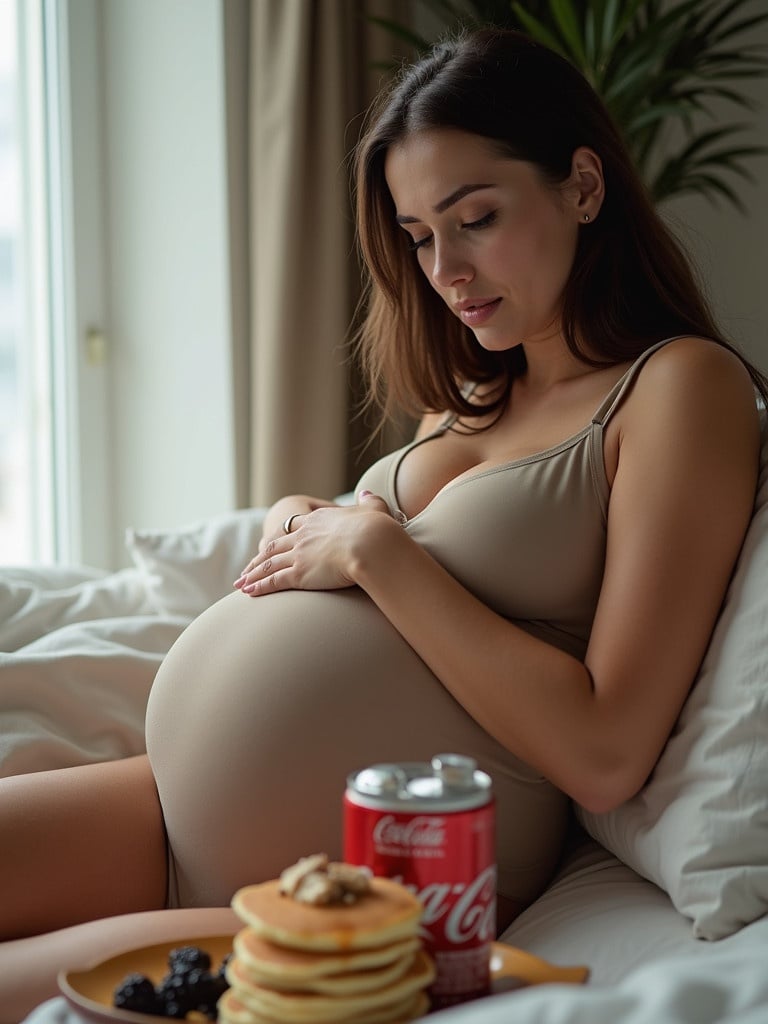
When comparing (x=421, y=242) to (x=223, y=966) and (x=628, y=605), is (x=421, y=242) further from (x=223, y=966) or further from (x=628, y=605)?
(x=223, y=966)

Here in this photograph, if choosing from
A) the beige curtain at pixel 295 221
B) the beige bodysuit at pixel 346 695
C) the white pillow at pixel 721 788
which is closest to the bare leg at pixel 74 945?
the beige bodysuit at pixel 346 695

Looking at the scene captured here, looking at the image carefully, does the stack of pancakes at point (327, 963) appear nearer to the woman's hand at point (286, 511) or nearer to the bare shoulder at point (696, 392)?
the bare shoulder at point (696, 392)

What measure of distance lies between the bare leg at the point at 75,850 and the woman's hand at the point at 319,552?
259 millimetres

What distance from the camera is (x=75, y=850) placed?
1125 millimetres

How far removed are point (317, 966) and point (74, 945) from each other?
444mm

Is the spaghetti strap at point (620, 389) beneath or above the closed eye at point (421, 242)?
beneath

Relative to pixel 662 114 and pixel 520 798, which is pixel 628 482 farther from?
pixel 662 114

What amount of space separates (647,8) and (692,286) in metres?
1.30

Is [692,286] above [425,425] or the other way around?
above

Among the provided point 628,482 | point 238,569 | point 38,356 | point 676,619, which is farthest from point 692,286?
point 38,356

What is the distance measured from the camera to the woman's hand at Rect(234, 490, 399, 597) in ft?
3.74

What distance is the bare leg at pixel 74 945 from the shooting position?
36.4 inches

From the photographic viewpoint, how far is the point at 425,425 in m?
1.64

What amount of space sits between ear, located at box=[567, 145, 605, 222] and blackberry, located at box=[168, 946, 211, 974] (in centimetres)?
93
